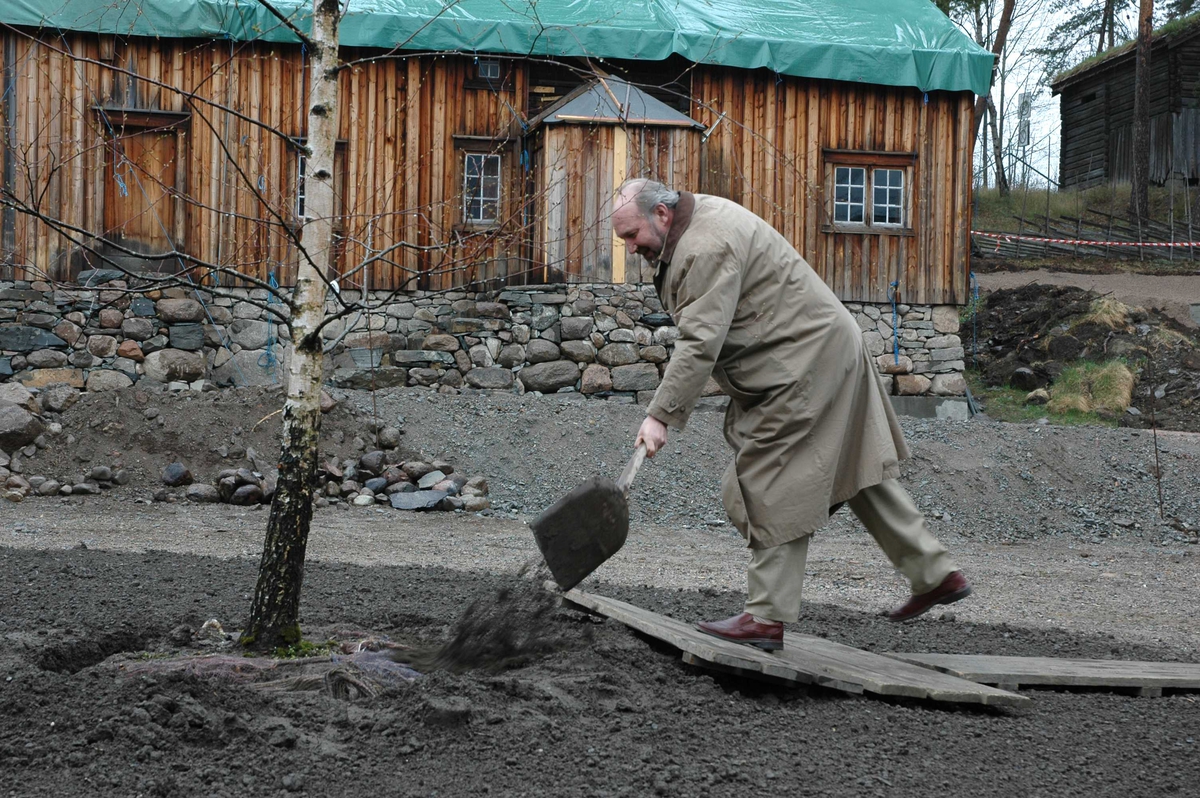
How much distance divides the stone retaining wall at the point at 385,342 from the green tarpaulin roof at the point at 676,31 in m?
3.21

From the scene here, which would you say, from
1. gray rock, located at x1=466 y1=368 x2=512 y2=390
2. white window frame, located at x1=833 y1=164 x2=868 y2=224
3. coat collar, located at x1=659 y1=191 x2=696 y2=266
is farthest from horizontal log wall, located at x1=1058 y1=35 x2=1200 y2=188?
coat collar, located at x1=659 y1=191 x2=696 y2=266

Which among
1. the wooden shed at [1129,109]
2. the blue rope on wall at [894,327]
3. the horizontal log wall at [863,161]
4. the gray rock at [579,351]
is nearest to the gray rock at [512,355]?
the gray rock at [579,351]

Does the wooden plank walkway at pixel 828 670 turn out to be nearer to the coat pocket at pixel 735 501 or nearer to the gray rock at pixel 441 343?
the coat pocket at pixel 735 501

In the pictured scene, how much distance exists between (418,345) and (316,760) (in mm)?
11918

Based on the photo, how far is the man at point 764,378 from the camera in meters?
4.00

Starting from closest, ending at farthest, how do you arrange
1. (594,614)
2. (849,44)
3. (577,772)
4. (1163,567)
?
(577,772), (594,614), (1163,567), (849,44)

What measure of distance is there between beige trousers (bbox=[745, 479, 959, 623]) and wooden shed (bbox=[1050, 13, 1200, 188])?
94.0 ft

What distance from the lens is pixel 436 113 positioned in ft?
48.7

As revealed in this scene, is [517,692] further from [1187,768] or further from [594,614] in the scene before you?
[1187,768]

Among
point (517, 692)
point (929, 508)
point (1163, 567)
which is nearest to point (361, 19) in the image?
point (929, 508)

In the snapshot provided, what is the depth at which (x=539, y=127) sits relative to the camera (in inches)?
583

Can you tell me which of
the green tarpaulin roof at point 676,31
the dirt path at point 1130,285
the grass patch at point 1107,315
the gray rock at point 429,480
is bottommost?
the gray rock at point 429,480

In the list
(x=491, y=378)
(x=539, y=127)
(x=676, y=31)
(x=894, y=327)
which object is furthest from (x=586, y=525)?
(x=894, y=327)

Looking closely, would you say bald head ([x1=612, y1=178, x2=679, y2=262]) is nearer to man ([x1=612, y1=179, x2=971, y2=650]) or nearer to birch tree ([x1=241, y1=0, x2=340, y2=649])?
man ([x1=612, y1=179, x2=971, y2=650])
